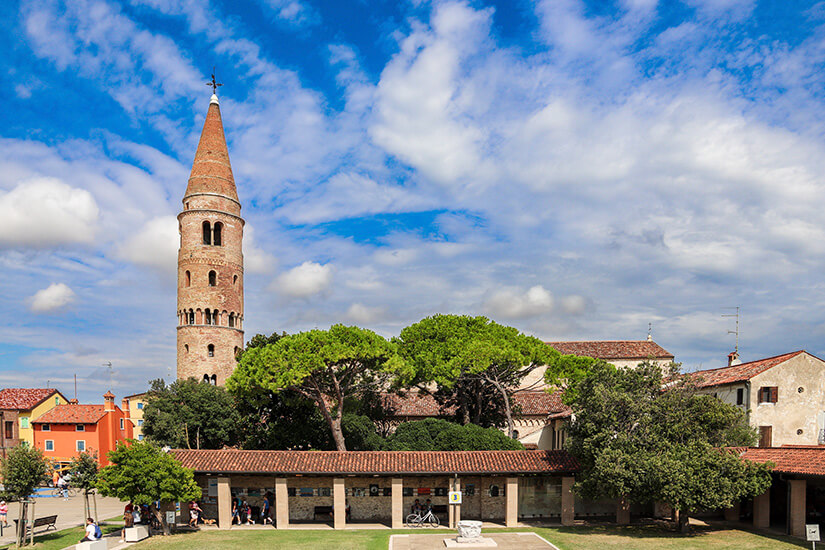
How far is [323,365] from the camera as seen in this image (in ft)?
99.6

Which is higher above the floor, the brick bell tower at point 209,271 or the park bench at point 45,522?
the brick bell tower at point 209,271

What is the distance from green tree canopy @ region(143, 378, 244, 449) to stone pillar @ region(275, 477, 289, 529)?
13.6m

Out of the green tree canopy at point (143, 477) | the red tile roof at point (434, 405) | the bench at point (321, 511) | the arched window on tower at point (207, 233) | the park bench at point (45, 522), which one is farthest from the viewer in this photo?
the arched window on tower at point (207, 233)

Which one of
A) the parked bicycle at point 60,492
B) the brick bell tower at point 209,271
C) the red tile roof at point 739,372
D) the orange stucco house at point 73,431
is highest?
the brick bell tower at point 209,271

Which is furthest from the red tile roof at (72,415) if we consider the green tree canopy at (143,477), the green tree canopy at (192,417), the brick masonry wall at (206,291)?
the green tree canopy at (143,477)

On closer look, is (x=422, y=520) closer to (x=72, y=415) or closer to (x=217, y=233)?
(x=217, y=233)

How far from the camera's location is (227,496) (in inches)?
998

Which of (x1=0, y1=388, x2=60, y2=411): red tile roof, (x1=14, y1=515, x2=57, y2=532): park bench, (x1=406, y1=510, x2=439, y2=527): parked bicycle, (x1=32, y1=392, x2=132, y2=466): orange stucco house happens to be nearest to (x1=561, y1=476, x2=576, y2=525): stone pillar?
(x1=406, y1=510, x2=439, y2=527): parked bicycle

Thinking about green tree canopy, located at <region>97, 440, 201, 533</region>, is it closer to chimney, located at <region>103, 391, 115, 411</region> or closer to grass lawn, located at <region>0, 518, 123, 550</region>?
grass lawn, located at <region>0, 518, 123, 550</region>

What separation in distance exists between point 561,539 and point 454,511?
520cm

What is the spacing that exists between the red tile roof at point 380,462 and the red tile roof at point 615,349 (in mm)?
27671

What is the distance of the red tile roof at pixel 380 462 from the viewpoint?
2502cm

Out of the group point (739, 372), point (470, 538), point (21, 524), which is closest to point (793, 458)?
point (739, 372)

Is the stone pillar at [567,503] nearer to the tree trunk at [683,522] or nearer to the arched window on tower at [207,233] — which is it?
the tree trunk at [683,522]
